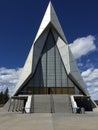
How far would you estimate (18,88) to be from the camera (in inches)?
1340

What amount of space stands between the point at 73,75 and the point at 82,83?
6.72 ft

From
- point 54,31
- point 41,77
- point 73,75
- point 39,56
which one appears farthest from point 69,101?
point 54,31

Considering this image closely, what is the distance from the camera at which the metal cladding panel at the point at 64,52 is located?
35859 mm

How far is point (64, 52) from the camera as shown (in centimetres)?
3694

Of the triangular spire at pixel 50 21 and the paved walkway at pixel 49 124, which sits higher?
the triangular spire at pixel 50 21

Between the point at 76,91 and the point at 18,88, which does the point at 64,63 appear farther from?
the point at 18,88

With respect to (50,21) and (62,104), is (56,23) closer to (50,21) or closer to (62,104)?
(50,21)

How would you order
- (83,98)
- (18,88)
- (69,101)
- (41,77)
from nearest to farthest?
(69,101)
(83,98)
(18,88)
(41,77)

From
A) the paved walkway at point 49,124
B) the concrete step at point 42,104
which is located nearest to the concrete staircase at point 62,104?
the concrete step at point 42,104

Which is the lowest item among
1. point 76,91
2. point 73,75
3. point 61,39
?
point 76,91

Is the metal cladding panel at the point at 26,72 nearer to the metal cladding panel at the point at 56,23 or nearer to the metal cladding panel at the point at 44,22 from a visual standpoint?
the metal cladding panel at the point at 44,22

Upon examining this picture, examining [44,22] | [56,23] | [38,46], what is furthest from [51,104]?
[44,22]

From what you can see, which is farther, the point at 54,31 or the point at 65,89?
the point at 54,31

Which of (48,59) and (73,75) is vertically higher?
(48,59)
